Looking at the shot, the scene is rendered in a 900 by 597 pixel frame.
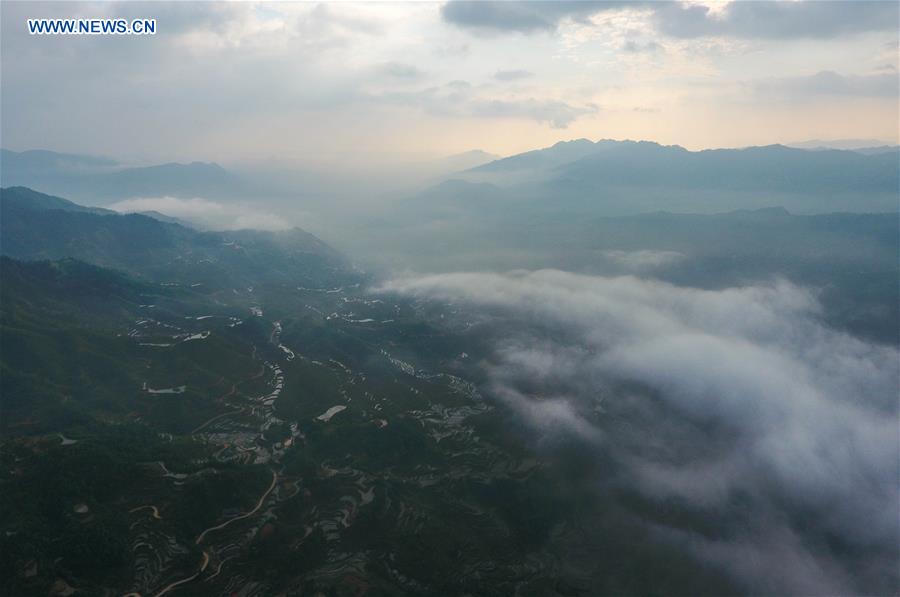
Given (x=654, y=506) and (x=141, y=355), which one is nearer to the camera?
(x=654, y=506)

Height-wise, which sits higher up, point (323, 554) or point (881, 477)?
point (323, 554)

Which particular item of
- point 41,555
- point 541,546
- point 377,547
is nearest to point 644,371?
point 541,546

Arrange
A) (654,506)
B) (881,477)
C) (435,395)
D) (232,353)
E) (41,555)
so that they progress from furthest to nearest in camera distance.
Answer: (232,353), (435,395), (881,477), (654,506), (41,555)

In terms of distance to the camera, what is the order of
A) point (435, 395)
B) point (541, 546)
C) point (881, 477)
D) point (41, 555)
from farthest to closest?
1. point (435, 395)
2. point (881, 477)
3. point (541, 546)
4. point (41, 555)

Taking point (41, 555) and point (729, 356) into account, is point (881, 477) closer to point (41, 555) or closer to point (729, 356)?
point (729, 356)

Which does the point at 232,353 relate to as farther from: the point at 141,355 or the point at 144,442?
the point at 144,442

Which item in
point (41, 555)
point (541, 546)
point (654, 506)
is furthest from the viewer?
point (654, 506)

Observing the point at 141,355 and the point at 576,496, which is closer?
the point at 576,496

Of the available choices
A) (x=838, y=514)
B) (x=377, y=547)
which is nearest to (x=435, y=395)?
(x=377, y=547)

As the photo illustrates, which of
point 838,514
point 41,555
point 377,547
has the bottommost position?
point 838,514
